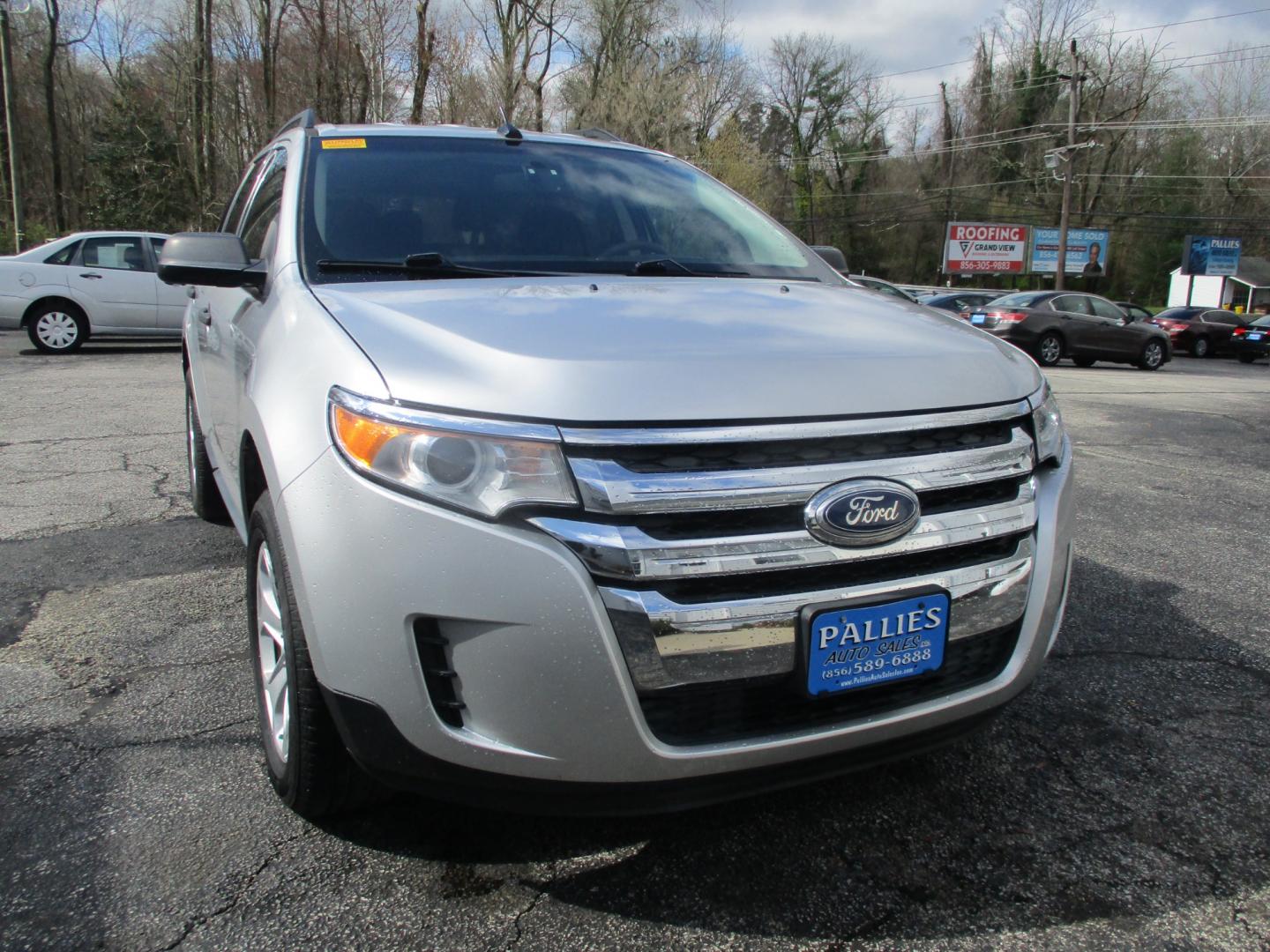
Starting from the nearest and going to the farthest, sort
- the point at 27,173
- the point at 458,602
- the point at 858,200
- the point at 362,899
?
the point at 458,602 < the point at 362,899 < the point at 27,173 < the point at 858,200

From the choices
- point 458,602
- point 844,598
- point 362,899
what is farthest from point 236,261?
point 844,598

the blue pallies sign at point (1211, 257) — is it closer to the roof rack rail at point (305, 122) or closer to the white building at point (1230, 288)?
the white building at point (1230, 288)

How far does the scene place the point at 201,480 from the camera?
444 cm

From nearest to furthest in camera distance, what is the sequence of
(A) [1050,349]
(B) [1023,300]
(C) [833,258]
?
(C) [833,258] < (A) [1050,349] < (B) [1023,300]

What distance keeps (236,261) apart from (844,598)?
1917 mm

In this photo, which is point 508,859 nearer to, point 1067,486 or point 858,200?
point 1067,486

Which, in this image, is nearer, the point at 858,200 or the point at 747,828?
the point at 747,828

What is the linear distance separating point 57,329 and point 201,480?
35.4ft

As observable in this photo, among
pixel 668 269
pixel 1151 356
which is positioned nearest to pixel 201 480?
pixel 668 269

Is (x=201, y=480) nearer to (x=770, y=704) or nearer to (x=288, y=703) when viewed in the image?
(x=288, y=703)

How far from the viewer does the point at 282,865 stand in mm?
2064

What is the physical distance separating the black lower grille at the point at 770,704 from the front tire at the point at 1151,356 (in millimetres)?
20040

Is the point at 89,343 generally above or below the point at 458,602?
below

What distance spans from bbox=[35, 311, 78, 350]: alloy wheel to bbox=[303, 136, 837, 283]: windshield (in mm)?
12233
